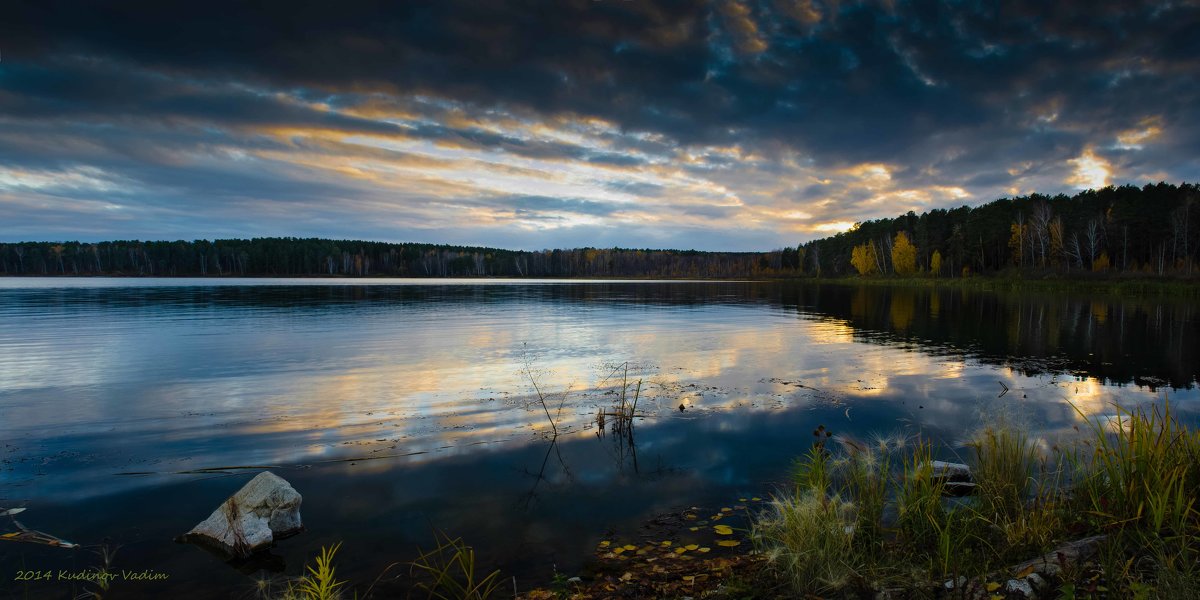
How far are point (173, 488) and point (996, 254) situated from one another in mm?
163195

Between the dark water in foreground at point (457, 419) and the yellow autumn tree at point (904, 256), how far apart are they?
13014 cm

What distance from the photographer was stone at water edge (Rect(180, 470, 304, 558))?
328 inches

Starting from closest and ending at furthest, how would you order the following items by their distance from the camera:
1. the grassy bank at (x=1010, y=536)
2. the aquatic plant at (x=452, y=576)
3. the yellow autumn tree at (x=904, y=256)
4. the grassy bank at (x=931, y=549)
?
the grassy bank at (x=1010, y=536) < the grassy bank at (x=931, y=549) < the aquatic plant at (x=452, y=576) < the yellow autumn tree at (x=904, y=256)

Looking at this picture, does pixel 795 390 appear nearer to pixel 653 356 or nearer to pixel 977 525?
pixel 653 356

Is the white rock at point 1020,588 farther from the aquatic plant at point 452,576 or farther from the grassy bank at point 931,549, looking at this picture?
the aquatic plant at point 452,576

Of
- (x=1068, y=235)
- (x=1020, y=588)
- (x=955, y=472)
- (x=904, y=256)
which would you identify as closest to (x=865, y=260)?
(x=904, y=256)

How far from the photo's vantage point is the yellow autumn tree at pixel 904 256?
154500 mm

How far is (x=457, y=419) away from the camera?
52.0 ft

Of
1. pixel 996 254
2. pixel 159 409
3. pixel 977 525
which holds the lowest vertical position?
pixel 159 409

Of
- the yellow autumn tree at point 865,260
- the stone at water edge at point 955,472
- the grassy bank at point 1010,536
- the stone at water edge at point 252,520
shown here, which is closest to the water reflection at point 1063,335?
the stone at water edge at point 955,472

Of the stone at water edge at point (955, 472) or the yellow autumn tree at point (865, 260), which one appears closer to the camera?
the stone at water edge at point (955, 472)

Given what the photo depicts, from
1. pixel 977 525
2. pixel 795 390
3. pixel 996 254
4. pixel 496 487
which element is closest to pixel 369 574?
pixel 496 487

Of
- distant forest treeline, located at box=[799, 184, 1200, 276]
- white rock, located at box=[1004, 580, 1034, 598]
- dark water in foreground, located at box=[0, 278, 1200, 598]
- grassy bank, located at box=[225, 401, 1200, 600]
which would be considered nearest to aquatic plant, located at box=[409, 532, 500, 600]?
grassy bank, located at box=[225, 401, 1200, 600]

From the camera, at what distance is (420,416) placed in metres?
16.1
